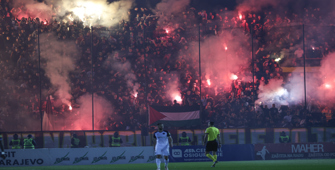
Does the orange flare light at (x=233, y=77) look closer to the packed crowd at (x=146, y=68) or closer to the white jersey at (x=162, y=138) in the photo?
the packed crowd at (x=146, y=68)

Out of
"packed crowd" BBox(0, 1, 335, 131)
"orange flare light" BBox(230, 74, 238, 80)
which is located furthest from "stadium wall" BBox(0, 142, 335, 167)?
"orange flare light" BBox(230, 74, 238, 80)

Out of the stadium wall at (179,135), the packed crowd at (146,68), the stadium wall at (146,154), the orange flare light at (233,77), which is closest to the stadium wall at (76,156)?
the stadium wall at (146,154)

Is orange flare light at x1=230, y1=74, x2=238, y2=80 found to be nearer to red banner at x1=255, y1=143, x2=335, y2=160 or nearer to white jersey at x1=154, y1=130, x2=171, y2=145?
red banner at x1=255, y1=143, x2=335, y2=160

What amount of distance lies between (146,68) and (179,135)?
23.1 ft

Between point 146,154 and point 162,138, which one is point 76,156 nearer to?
point 146,154

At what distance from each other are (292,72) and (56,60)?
18.6 metres

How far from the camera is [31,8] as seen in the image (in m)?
34.4

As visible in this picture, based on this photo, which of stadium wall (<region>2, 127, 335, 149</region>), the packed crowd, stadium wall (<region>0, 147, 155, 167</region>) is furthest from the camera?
the packed crowd

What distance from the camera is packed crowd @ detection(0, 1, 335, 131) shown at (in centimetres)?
2566

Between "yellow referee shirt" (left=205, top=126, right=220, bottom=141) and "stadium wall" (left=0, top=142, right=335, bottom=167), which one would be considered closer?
"yellow referee shirt" (left=205, top=126, right=220, bottom=141)

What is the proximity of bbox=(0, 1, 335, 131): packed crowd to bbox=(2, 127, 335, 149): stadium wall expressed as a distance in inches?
52.6

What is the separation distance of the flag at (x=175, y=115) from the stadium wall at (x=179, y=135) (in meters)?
1.25

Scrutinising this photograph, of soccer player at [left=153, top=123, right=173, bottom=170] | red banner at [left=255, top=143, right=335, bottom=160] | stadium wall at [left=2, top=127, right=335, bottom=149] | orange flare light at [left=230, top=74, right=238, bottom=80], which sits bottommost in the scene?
red banner at [left=255, top=143, right=335, bottom=160]

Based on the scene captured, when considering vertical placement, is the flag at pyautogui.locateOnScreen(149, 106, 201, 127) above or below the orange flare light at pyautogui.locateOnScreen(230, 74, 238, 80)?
below
